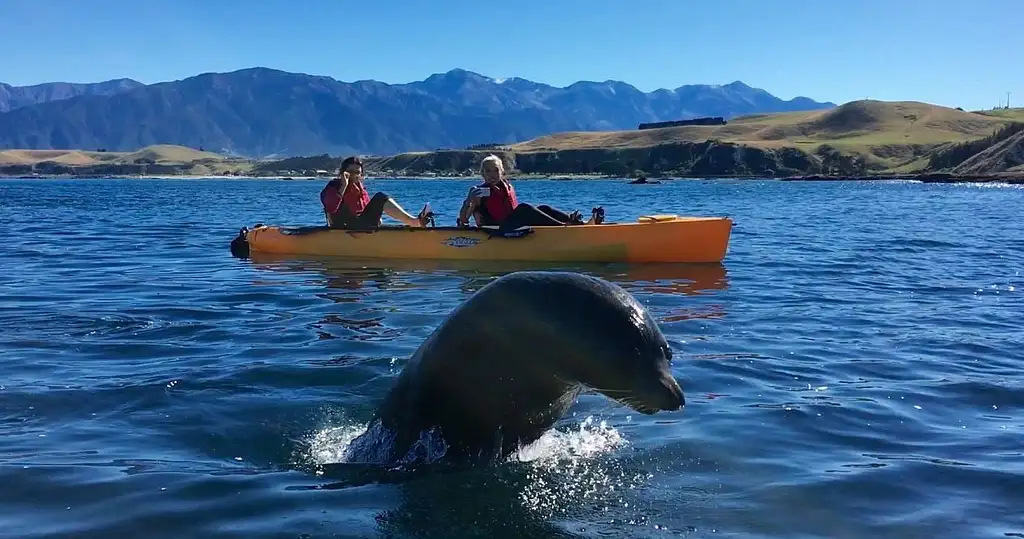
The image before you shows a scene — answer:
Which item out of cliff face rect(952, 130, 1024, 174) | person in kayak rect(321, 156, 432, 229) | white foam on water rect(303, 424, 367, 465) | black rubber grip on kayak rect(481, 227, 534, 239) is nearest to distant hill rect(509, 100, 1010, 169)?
cliff face rect(952, 130, 1024, 174)

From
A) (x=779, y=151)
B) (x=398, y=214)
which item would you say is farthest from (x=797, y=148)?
(x=398, y=214)

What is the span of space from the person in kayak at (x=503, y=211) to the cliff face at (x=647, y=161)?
293ft

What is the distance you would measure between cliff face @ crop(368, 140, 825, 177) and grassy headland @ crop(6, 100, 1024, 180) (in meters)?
0.12

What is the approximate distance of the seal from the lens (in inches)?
163

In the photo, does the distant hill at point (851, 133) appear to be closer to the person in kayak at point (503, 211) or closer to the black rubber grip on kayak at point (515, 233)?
the person in kayak at point (503, 211)

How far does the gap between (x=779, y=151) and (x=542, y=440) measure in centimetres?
10690

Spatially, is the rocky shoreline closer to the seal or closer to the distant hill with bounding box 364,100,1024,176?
the distant hill with bounding box 364,100,1024,176

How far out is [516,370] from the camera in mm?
4570

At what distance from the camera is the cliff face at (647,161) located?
104750 millimetres

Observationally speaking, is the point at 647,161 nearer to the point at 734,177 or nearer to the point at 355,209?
the point at 734,177

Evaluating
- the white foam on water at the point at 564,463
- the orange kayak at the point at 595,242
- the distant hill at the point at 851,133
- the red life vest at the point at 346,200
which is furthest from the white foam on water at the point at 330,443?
the distant hill at the point at 851,133

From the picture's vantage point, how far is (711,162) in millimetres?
110188

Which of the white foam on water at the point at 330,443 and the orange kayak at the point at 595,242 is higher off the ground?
the orange kayak at the point at 595,242

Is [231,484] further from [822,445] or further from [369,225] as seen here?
[369,225]
